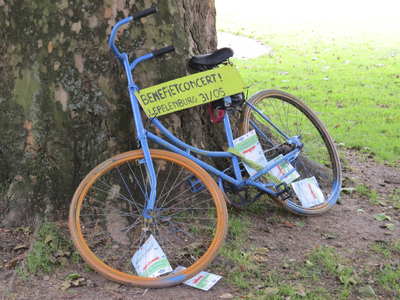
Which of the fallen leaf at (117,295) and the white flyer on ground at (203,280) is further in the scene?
the white flyer on ground at (203,280)

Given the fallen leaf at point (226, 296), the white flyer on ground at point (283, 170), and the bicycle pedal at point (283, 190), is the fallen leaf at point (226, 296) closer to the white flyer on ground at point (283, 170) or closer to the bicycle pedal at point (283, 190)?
the bicycle pedal at point (283, 190)

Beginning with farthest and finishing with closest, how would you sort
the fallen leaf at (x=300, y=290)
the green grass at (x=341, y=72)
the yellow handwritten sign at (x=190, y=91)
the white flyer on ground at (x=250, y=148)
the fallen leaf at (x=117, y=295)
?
the green grass at (x=341, y=72), the white flyer on ground at (x=250, y=148), the yellow handwritten sign at (x=190, y=91), the fallen leaf at (x=300, y=290), the fallen leaf at (x=117, y=295)

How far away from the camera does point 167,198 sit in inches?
122

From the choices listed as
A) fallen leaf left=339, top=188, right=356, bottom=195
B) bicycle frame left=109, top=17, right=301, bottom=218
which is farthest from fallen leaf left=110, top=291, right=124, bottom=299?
fallen leaf left=339, top=188, right=356, bottom=195

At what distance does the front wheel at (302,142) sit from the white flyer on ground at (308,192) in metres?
0.03

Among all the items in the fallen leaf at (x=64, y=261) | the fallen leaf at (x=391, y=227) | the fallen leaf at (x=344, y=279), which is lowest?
the fallen leaf at (x=391, y=227)

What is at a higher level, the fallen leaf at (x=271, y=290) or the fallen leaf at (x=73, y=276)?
the fallen leaf at (x=73, y=276)

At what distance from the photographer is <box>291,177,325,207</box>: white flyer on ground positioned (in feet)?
11.3

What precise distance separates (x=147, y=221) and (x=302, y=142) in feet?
6.24

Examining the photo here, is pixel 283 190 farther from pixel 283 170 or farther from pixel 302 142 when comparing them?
pixel 302 142

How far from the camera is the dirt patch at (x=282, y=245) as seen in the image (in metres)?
2.42

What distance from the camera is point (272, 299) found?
7.99ft

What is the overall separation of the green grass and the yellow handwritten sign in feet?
8.76

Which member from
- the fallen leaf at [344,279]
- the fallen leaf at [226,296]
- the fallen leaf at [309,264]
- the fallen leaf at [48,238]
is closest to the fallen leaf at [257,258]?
the fallen leaf at [309,264]
